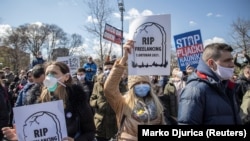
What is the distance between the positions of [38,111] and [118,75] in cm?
114

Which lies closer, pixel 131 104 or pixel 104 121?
pixel 131 104

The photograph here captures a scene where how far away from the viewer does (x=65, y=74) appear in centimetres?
360

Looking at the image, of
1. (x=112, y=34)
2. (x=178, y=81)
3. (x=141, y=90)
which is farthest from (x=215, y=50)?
(x=112, y=34)

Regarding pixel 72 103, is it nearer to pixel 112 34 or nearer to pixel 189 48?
pixel 189 48

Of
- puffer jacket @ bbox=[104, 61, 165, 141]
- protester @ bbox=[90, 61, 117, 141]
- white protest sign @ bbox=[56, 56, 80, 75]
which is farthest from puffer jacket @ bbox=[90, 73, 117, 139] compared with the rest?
white protest sign @ bbox=[56, 56, 80, 75]

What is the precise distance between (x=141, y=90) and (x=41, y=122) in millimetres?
1475

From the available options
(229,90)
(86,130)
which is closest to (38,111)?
→ (86,130)

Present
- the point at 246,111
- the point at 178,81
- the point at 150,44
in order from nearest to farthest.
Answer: the point at 150,44
the point at 246,111
the point at 178,81

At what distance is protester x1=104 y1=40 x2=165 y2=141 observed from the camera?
12.5ft

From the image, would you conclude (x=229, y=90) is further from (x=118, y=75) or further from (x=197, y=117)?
(x=118, y=75)

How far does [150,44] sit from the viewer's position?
3582 mm

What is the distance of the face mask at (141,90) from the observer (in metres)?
4.04

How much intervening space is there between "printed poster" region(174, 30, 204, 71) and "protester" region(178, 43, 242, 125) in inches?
146

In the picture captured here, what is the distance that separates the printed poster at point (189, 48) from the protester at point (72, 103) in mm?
3885
